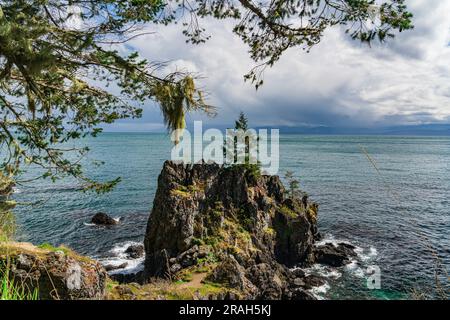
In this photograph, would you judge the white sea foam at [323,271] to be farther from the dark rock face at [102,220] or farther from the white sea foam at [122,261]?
the dark rock face at [102,220]

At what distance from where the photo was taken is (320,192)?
64.0 metres

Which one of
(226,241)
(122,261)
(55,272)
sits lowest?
(122,261)

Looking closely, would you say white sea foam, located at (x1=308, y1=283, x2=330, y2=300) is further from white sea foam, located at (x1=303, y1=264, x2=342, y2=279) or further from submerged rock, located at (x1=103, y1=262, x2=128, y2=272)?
submerged rock, located at (x1=103, y1=262, x2=128, y2=272)

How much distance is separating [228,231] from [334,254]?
13072mm

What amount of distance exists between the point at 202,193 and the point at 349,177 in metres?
58.2

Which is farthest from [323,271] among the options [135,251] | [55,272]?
[55,272]

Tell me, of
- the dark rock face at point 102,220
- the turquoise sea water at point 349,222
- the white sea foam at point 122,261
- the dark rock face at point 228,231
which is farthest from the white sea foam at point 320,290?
the dark rock face at point 102,220

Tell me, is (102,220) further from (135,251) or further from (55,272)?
(55,272)

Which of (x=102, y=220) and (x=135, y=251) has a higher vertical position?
(x=102, y=220)

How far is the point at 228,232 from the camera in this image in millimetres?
33344

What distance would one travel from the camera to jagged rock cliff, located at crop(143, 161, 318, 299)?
2638 cm

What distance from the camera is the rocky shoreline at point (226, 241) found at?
75.3 feet

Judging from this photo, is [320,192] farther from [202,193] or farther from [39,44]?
[39,44]
